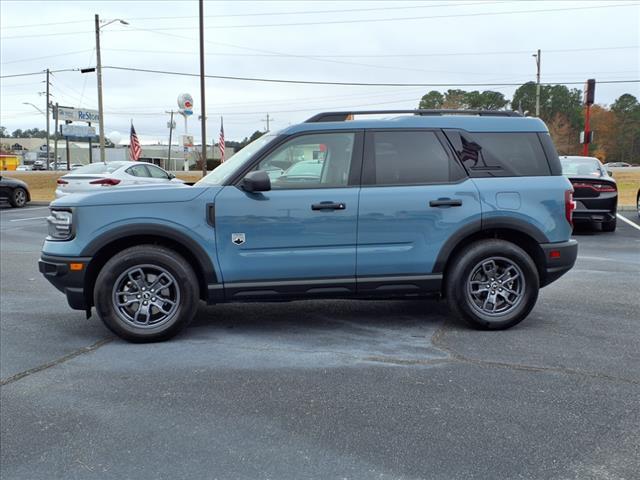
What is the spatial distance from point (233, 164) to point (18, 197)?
1783 centimetres

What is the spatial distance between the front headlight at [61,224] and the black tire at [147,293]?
0.42 metres

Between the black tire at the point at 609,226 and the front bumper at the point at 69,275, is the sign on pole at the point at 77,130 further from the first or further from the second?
the front bumper at the point at 69,275

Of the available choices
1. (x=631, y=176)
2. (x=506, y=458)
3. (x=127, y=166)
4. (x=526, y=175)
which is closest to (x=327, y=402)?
(x=506, y=458)

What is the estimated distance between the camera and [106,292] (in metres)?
4.78

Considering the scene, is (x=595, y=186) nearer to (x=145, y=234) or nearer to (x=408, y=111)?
(x=408, y=111)

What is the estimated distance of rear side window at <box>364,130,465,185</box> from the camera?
5055 mm

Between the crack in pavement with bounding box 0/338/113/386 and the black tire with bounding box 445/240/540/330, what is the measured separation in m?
3.06

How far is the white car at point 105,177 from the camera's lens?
15000mm

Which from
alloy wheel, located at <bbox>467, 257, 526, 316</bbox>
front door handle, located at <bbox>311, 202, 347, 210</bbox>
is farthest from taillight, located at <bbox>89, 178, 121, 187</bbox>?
alloy wheel, located at <bbox>467, 257, 526, 316</bbox>

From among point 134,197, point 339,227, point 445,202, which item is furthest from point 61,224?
point 445,202

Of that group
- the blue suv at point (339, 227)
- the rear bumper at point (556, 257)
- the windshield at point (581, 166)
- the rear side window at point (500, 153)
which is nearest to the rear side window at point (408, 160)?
the blue suv at point (339, 227)

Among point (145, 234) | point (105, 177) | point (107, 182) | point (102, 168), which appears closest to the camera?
point (145, 234)

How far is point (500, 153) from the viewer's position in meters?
5.19

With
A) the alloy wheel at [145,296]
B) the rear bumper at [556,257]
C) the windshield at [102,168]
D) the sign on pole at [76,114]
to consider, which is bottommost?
the alloy wheel at [145,296]
